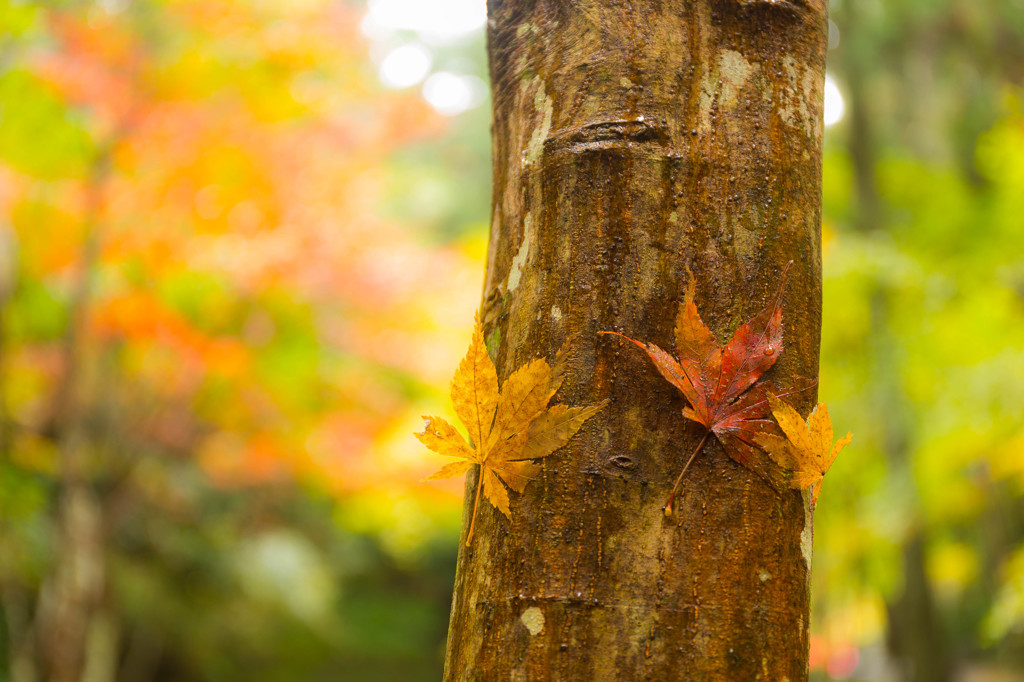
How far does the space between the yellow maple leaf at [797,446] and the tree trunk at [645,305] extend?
28 mm

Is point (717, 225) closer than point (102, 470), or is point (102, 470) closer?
point (717, 225)

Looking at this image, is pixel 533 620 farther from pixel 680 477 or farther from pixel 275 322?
pixel 275 322

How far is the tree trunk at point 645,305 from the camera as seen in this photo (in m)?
0.73

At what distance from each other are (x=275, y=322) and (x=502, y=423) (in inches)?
307

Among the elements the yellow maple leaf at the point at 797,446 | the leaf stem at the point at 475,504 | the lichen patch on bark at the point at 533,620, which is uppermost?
the yellow maple leaf at the point at 797,446

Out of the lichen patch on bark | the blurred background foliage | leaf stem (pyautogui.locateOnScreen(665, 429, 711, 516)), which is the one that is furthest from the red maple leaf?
the blurred background foliage

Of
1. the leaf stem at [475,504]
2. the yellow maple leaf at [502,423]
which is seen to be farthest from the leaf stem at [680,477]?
the leaf stem at [475,504]

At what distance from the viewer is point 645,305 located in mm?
778

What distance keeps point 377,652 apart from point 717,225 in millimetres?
13387

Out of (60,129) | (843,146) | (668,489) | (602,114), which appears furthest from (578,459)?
(843,146)

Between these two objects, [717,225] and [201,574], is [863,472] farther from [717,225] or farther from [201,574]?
[717,225]

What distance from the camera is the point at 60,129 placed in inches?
211

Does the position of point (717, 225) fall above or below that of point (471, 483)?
above

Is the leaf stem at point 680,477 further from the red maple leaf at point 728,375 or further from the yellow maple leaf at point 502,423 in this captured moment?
the yellow maple leaf at point 502,423
